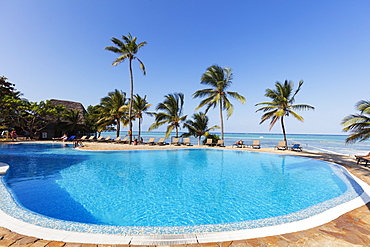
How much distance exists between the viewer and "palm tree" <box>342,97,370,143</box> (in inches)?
312

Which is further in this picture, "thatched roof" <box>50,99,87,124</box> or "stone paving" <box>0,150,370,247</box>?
"thatched roof" <box>50,99,87,124</box>

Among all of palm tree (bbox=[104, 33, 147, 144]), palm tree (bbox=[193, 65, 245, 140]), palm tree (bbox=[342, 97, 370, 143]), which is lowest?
palm tree (bbox=[342, 97, 370, 143])

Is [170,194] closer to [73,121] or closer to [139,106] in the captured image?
[139,106]

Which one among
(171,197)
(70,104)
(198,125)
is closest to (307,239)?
(171,197)

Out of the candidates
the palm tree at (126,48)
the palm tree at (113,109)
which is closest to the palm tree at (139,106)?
the palm tree at (113,109)

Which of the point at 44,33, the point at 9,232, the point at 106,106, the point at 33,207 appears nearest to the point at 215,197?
the point at 9,232

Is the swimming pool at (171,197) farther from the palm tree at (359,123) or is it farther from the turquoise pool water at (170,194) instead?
the palm tree at (359,123)

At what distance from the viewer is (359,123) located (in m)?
7.93

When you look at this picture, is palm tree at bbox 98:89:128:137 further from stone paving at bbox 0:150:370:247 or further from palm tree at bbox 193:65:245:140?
stone paving at bbox 0:150:370:247

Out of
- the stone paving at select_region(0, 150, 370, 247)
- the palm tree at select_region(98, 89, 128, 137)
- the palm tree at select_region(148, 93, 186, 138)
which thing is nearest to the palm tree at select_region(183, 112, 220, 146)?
the palm tree at select_region(148, 93, 186, 138)

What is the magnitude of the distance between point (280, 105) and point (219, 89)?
5725 millimetres

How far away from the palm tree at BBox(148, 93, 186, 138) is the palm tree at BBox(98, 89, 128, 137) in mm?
6146

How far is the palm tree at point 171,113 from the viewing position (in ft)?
60.2

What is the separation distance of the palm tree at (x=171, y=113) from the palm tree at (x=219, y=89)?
108 inches
